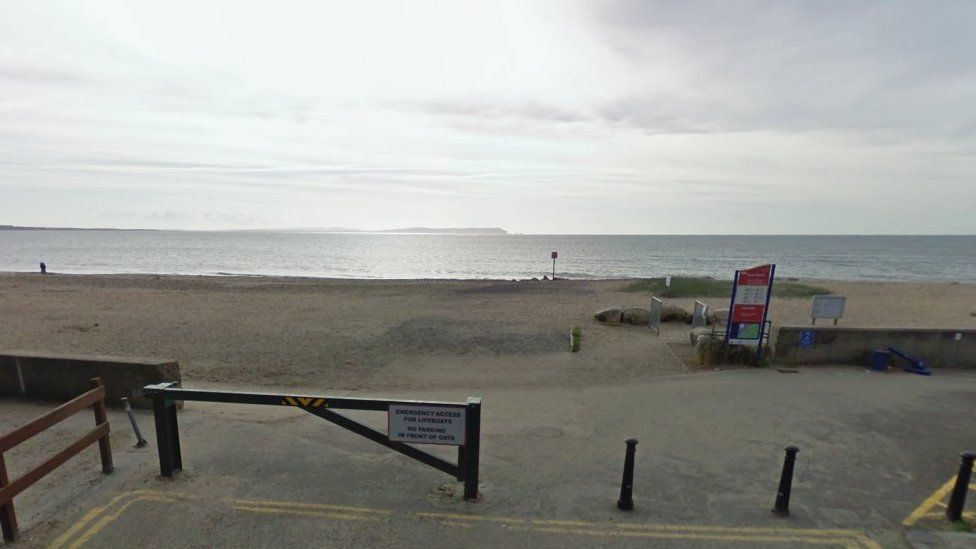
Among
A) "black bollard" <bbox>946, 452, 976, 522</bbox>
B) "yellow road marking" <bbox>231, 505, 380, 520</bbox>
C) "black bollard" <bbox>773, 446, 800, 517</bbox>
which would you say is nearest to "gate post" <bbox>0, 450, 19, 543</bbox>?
"yellow road marking" <bbox>231, 505, 380, 520</bbox>

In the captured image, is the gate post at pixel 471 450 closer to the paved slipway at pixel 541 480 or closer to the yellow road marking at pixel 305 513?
the paved slipway at pixel 541 480

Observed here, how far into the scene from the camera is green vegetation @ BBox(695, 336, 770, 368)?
35.5 feet

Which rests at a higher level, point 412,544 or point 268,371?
point 412,544

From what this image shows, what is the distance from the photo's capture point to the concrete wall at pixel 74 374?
7.39m

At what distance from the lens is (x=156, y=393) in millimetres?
5250

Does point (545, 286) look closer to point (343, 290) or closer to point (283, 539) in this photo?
point (343, 290)

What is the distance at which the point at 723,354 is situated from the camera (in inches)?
436

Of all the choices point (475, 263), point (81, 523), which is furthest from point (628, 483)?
point (475, 263)

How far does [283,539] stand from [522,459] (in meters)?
2.89

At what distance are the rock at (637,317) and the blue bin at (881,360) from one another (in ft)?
21.9

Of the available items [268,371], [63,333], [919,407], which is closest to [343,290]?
[63,333]

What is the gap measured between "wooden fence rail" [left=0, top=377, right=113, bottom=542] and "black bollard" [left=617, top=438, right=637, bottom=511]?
540 centimetres

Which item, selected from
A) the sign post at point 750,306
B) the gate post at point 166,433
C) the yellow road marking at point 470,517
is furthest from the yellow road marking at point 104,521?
the sign post at point 750,306

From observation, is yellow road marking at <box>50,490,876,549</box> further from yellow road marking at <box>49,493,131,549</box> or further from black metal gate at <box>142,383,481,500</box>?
black metal gate at <box>142,383,481,500</box>
